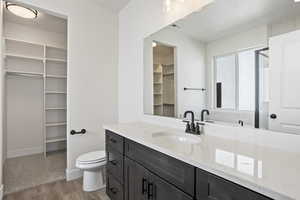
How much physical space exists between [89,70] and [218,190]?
238 cm

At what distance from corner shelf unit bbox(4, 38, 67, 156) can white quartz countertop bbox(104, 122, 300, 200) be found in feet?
9.91

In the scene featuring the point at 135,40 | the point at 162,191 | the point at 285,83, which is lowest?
the point at 162,191

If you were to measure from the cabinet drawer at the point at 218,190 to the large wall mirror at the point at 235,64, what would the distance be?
0.63 m

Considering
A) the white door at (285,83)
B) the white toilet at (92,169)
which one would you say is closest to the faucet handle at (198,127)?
the white door at (285,83)

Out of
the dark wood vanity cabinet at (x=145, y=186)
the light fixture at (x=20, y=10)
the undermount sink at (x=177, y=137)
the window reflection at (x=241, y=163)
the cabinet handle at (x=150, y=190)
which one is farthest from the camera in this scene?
the light fixture at (x=20, y=10)

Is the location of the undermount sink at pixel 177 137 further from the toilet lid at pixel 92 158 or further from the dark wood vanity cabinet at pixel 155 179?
the toilet lid at pixel 92 158

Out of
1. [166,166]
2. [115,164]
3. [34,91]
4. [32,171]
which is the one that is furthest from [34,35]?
[166,166]

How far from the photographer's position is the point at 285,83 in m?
1.06

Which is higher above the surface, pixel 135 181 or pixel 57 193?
pixel 135 181

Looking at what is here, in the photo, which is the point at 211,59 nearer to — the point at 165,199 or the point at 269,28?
the point at 269,28

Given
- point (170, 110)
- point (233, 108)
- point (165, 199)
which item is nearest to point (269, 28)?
point (233, 108)

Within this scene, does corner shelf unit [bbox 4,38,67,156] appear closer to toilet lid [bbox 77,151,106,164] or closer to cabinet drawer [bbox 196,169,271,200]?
toilet lid [bbox 77,151,106,164]

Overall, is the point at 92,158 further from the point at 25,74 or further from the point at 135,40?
the point at 25,74

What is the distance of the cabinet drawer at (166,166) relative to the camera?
0.90 m
